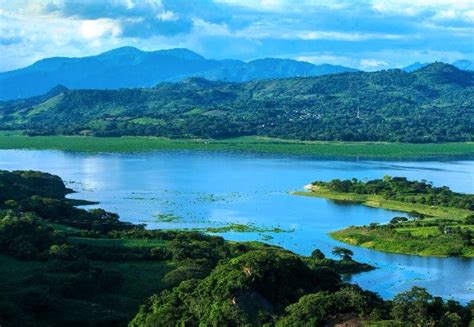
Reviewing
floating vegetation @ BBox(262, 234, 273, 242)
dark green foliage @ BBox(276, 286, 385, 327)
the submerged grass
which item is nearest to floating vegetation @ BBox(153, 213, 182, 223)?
the submerged grass

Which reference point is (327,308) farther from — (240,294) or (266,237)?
(266,237)

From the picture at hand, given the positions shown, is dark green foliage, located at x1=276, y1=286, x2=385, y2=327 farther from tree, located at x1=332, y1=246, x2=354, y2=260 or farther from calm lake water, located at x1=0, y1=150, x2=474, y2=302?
tree, located at x1=332, y1=246, x2=354, y2=260

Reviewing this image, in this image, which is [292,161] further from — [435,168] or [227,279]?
[227,279]

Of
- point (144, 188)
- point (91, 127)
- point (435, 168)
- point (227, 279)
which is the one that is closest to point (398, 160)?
point (435, 168)

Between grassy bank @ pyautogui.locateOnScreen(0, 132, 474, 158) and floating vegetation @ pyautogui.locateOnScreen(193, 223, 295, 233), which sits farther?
grassy bank @ pyautogui.locateOnScreen(0, 132, 474, 158)

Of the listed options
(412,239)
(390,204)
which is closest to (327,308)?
(412,239)

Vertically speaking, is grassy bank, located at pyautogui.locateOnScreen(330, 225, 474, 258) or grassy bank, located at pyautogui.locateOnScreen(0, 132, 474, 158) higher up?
grassy bank, located at pyautogui.locateOnScreen(0, 132, 474, 158)

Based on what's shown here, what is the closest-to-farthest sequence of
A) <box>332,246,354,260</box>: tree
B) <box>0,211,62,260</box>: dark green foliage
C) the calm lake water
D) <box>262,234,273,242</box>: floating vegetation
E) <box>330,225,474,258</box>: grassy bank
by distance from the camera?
<box>0,211,62,260</box>: dark green foliage → the calm lake water → <box>332,246,354,260</box>: tree → <box>330,225,474,258</box>: grassy bank → <box>262,234,273,242</box>: floating vegetation

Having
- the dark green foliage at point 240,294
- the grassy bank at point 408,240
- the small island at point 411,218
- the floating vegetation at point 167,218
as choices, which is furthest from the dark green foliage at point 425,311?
the floating vegetation at point 167,218
